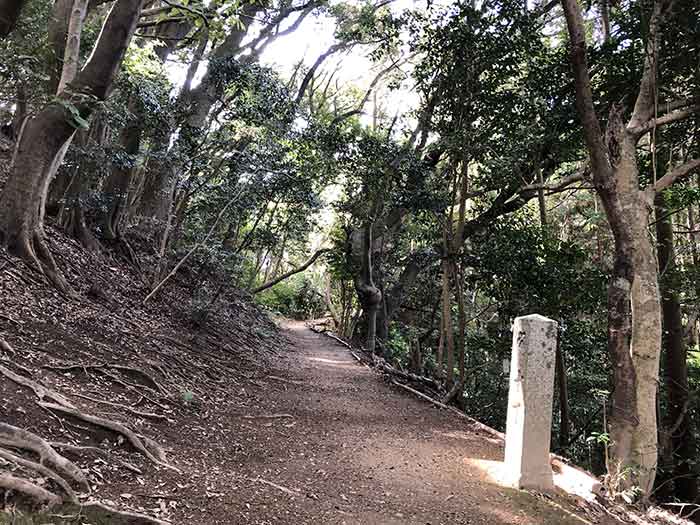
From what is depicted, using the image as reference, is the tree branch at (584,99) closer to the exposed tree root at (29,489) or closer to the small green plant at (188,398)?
the small green plant at (188,398)

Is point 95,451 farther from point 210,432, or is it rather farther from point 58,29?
point 58,29

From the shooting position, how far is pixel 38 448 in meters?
3.19

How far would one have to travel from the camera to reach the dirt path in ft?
13.5

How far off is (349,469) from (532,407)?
Result: 7.02 feet

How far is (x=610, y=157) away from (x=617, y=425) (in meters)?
3.41

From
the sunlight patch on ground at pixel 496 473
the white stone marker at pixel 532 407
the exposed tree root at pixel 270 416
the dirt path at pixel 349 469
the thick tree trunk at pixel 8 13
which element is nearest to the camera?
the dirt path at pixel 349 469

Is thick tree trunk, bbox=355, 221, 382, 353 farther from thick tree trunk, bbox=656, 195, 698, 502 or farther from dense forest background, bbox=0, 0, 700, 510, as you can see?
thick tree trunk, bbox=656, 195, 698, 502

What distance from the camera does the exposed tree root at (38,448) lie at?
3.15 meters

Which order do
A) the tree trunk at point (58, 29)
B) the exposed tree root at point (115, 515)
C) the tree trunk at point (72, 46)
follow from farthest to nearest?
the tree trunk at point (58, 29) → the tree trunk at point (72, 46) → the exposed tree root at point (115, 515)

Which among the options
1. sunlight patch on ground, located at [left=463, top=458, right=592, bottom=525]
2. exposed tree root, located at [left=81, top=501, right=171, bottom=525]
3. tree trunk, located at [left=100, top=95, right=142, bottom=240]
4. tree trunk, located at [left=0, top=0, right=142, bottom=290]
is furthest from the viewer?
tree trunk, located at [left=100, top=95, right=142, bottom=240]

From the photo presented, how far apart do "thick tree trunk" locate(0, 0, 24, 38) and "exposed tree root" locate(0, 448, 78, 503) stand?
366 cm

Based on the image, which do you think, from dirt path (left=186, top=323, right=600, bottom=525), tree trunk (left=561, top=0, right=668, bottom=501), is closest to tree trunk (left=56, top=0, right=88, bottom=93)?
dirt path (left=186, top=323, right=600, bottom=525)

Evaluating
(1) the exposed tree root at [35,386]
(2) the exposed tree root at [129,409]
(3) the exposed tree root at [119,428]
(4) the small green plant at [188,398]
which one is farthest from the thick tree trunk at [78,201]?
(3) the exposed tree root at [119,428]

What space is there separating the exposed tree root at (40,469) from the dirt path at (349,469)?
83 cm
